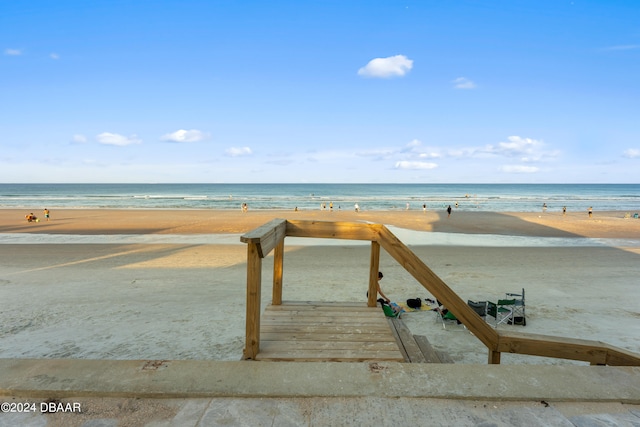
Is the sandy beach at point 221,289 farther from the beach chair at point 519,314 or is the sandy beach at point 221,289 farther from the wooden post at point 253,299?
the wooden post at point 253,299

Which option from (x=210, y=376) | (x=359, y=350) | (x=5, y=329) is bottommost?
(x=5, y=329)

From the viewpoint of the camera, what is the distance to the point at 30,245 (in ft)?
52.8

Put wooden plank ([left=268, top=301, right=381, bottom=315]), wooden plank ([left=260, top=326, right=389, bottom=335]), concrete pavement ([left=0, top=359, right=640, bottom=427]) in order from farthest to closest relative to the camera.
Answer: wooden plank ([left=268, top=301, right=381, bottom=315])
wooden plank ([left=260, top=326, right=389, bottom=335])
concrete pavement ([left=0, top=359, right=640, bottom=427])

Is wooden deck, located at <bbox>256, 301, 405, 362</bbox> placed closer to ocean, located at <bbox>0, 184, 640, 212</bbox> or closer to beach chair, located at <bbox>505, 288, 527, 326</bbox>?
beach chair, located at <bbox>505, 288, 527, 326</bbox>

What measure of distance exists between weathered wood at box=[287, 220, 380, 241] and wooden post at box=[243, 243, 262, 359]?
1.47 meters

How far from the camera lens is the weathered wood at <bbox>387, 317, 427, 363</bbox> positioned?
4443mm

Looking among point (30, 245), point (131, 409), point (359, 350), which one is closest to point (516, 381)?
point (359, 350)

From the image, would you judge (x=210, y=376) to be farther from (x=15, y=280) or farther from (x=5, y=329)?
(x=15, y=280)

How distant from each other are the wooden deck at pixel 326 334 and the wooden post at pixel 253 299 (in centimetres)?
15

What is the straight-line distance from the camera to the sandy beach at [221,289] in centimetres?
620

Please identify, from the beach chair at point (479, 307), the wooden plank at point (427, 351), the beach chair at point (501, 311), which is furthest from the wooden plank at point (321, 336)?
the beach chair at point (501, 311)

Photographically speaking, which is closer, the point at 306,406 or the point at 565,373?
the point at 306,406

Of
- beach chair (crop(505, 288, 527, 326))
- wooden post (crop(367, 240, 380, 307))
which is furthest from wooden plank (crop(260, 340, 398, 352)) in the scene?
beach chair (crop(505, 288, 527, 326))

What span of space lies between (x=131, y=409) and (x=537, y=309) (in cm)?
845
